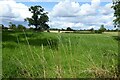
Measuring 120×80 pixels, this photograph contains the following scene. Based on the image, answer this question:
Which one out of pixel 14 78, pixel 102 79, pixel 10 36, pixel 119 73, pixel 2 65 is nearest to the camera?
pixel 102 79

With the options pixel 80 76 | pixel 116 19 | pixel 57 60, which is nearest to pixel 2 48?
pixel 80 76

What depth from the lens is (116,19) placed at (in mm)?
36094

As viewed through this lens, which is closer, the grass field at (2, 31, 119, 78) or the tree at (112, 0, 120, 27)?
the grass field at (2, 31, 119, 78)

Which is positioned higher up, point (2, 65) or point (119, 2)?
point (119, 2)

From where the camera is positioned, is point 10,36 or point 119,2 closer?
point 10,36

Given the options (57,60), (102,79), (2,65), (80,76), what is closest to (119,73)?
(102,79)

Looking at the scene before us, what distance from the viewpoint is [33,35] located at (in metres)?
19.7

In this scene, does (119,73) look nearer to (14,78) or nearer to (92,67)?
(92,67)

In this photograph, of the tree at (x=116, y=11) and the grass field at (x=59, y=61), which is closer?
the grass field at (x=59, y=61)

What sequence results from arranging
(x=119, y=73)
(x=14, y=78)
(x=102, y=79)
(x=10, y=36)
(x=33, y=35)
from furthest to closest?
(x=33, y=35)
(x=10, y=36)
(x=14, y=78)
(x=119, y=73)
(x=102, y=79)

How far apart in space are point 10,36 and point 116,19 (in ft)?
67.4

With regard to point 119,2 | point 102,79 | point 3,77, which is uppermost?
point 119,2

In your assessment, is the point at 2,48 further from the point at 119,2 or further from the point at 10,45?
the point at 119,2

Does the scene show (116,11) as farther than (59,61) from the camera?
Yes
